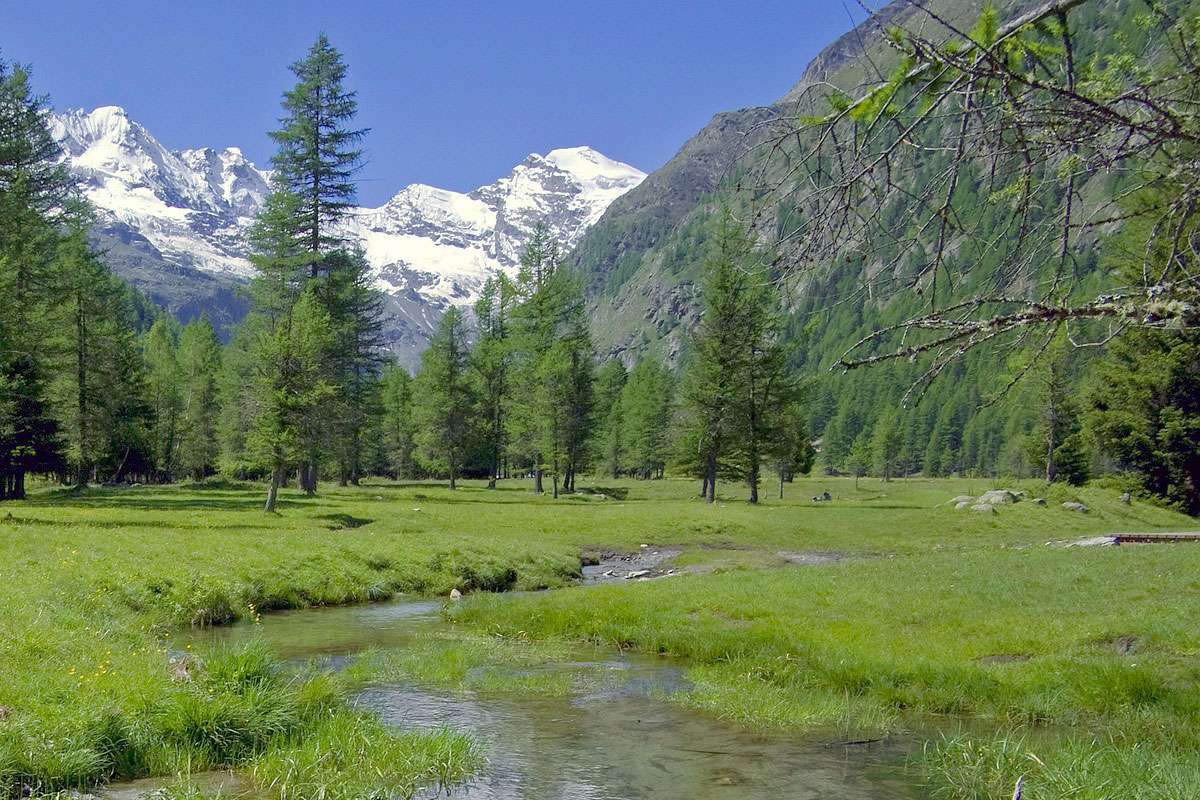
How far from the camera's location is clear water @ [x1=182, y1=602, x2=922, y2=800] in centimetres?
904

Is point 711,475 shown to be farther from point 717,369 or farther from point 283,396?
point 283,396

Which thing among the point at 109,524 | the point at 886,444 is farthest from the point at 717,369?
the point at 886,444

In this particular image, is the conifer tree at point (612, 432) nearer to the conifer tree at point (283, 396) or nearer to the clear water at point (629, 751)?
the conifer tree at point (283, 396)

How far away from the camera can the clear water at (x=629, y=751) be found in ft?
29.7

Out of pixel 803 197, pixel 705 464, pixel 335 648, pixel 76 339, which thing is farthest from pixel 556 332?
pixel 803 197

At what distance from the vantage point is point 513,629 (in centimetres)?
1944

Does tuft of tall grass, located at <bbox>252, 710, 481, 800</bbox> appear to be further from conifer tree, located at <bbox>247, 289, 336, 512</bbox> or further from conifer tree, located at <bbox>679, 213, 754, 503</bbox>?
conifer tree, located at <bbox>679, 213, 754, 503</bbox>

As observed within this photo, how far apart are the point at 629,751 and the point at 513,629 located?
9420 millimetres

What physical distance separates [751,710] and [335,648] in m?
9.09

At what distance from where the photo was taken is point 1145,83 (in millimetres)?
6301

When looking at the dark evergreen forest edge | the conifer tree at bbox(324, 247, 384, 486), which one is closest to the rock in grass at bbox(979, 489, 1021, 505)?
the dark evergreen forest edge

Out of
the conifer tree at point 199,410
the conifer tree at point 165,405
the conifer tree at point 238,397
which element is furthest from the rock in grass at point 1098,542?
the conifer tree at point 199,410

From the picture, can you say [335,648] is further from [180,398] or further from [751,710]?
[180,398]

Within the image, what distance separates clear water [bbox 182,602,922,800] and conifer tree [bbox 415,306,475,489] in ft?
166
